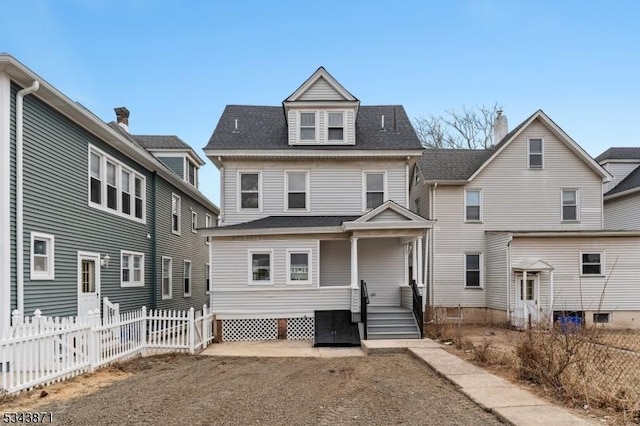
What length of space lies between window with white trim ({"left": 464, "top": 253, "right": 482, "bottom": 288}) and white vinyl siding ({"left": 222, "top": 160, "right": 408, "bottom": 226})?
4647mm

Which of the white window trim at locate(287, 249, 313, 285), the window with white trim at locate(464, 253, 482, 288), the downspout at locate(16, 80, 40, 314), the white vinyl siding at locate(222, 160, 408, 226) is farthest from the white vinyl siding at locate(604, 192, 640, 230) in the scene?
the downspout at locate(16, 80, 40, 314)

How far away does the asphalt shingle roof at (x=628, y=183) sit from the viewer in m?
20.6

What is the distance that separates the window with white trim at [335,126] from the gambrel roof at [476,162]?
4439mm

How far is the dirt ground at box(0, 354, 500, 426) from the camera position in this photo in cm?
569

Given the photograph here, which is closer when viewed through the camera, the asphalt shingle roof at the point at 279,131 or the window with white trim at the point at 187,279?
the asphalt shingle roof at the point at 279,131

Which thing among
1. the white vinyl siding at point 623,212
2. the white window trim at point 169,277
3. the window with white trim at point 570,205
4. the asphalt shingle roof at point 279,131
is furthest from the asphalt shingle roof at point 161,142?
the white vinyl siding at point 623,212

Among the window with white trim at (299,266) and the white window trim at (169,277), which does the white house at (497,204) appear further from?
the white window trim at (169,277)

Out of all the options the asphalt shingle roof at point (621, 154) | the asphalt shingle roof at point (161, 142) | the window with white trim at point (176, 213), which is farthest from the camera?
the asphalt shingle roof at point (621, 154)

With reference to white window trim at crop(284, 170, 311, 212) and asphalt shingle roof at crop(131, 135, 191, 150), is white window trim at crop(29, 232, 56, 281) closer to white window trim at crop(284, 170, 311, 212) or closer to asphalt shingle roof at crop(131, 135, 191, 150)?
white window trim at crop(284, 170, 311, 212)

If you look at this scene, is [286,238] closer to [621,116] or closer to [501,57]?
[501,57]

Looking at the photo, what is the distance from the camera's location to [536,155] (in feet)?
61.1

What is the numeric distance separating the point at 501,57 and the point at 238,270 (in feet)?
43.1

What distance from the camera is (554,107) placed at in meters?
23.3

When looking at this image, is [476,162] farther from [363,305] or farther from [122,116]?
[122,116]
